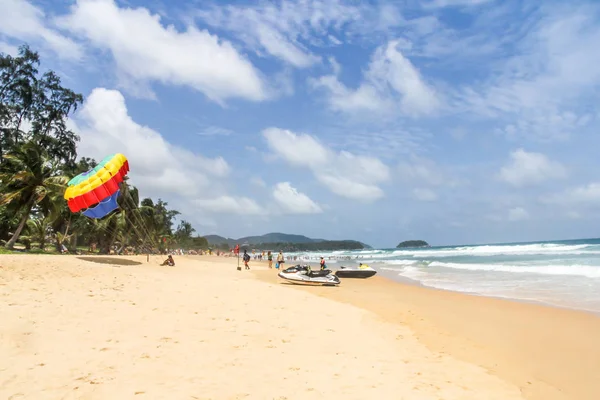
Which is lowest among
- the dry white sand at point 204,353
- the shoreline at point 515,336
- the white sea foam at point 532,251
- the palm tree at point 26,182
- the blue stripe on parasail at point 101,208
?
the shoreline at point 515,336

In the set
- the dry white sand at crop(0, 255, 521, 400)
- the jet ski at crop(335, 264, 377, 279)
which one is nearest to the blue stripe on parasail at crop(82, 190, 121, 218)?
the dry white sand at crop(0, 255, 521, 400)

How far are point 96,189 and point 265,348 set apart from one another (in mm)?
15298

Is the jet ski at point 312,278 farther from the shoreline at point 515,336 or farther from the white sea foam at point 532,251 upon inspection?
the white sea foam at point 532,251

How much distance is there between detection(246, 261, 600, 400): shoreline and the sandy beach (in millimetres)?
46

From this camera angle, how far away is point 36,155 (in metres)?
26.0

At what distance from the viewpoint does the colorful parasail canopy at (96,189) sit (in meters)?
19.1

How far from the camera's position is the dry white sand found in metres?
5.45

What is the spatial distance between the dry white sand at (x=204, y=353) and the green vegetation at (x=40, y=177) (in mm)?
16577

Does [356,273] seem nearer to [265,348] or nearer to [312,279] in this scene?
[312,279]

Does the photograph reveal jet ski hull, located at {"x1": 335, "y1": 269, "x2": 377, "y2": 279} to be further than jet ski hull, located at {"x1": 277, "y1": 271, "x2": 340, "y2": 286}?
Yes

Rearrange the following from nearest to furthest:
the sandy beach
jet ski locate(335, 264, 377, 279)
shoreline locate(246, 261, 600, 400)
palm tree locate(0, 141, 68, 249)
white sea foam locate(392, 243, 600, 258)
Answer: the sandy beach → shoreline locate(246, 261, 600, 400) → palm tree locate(0, 141, 68, 249) → jet ski locate(335, 264, 377, 279) → white sea foam locate(392, 243, 600, 258)

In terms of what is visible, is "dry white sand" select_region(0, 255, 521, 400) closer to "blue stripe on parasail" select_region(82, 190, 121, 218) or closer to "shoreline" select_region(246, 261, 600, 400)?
"shoreline" select_region(246, 261, 600, 400)

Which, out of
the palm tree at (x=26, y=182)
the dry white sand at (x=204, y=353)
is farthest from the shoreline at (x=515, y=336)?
the palm tree at (x=26, y=182)

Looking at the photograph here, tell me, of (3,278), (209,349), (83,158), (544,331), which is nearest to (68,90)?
(83,158)
